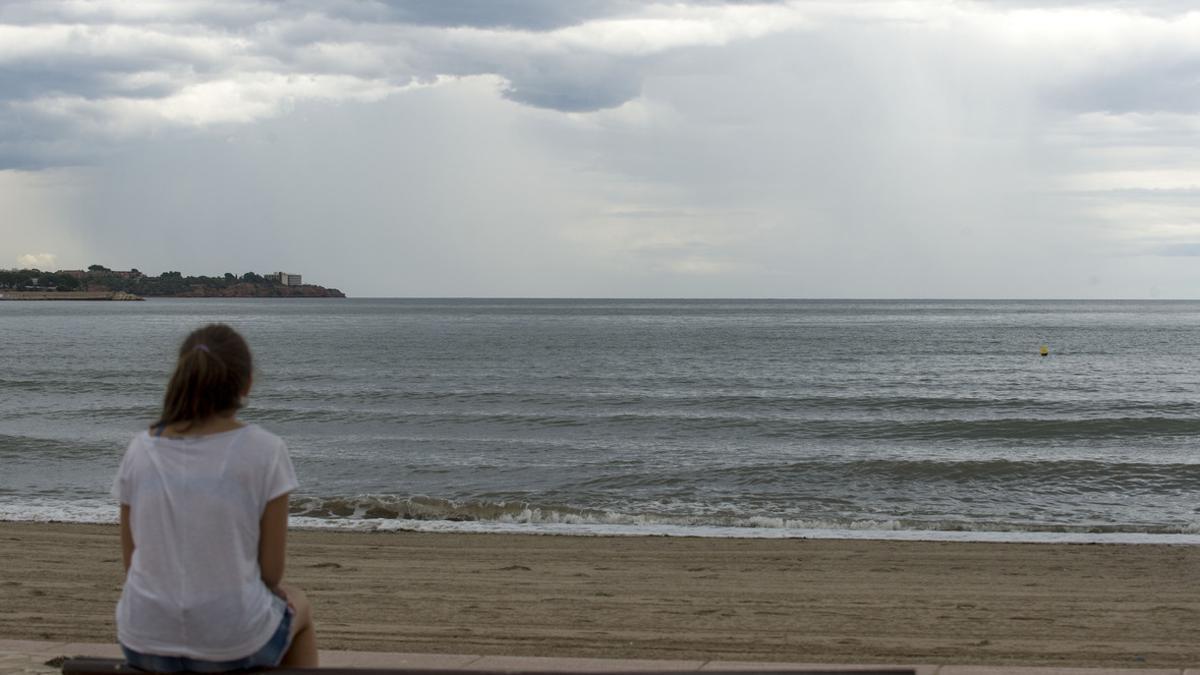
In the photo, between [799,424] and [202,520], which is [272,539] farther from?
[799,424]

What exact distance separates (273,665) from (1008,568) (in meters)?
8.63

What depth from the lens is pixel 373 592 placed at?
8812 mm

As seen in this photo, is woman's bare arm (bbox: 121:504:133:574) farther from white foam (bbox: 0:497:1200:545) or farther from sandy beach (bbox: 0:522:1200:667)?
white foam (bbox: 0:497:1200:545)

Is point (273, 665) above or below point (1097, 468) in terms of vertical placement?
above

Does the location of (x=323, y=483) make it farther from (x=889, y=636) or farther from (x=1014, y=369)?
(x=1014, y=369)

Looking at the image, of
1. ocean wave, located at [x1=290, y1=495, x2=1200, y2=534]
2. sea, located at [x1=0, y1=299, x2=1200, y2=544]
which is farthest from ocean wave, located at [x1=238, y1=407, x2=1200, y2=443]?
ocean wave, located at [x1=290, y1=495, x2=1200, y2=534]

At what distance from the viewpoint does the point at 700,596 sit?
8.80 meters

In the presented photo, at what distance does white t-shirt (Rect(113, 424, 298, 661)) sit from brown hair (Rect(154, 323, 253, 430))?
0.26 ft

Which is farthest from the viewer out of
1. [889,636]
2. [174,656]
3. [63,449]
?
[63,449]

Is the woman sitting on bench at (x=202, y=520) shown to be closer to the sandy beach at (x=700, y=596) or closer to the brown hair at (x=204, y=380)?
the brown hair at (x=204, y=380)

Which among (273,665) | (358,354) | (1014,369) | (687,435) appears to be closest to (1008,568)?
(273,665)

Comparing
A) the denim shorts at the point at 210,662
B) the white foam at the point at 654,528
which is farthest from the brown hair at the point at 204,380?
the white foam at the point at 654,528

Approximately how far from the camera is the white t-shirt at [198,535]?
3133 mm

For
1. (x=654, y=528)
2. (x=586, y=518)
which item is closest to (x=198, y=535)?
(x=654, y=528)
